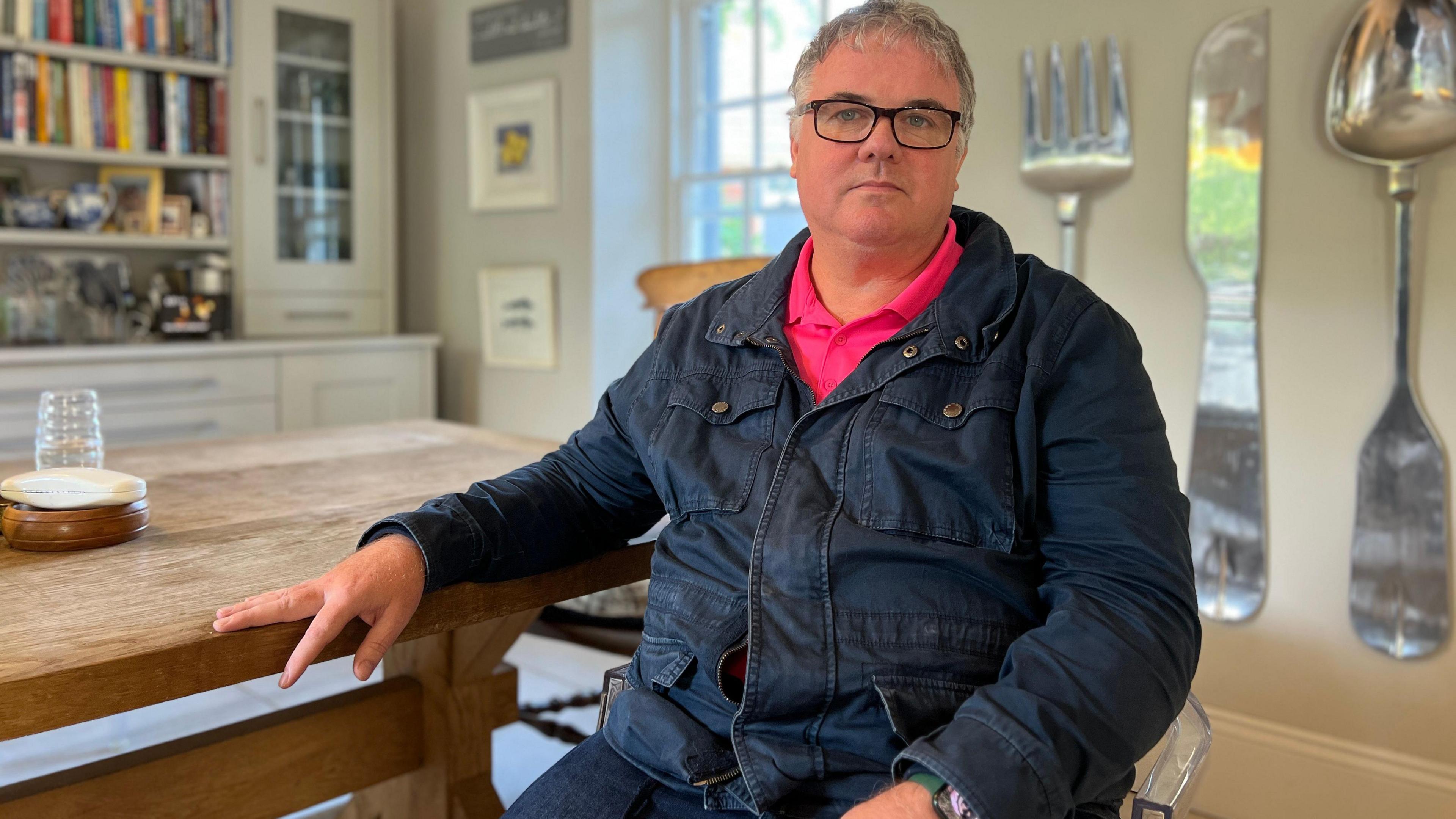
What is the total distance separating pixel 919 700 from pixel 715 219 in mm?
2761

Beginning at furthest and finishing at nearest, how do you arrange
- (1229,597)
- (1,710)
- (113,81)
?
1. (113,81)
2. (1229,597)
3. (1,710)

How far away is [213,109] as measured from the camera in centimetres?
383

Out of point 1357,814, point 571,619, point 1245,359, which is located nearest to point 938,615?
point 571,619

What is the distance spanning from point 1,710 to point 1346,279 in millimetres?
2242

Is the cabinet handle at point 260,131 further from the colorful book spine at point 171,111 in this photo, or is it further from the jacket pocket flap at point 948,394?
the jacket pocket flap at point 948,394

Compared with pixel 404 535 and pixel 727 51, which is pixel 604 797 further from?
pixel 727 51

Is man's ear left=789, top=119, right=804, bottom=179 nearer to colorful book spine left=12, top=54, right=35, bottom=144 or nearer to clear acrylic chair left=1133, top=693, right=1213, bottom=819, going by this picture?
clear acrylic chair left=1133, top=693, right=1213, bottom=819

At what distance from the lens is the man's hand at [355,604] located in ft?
3.59

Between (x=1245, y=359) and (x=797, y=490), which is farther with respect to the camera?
(x=1245, y=359)

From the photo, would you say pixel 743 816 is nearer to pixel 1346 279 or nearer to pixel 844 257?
pixel 844 257

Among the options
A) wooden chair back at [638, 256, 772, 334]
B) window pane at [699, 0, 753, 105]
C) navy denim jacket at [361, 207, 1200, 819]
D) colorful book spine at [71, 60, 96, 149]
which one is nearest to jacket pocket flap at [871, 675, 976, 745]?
navy denim jacket at [361, 207, 1200, 819]

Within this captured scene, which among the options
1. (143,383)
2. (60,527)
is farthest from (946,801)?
(143,383)

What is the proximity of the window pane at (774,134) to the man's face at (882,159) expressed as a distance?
2160 mm

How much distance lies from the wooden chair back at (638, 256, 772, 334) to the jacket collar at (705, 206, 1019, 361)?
0.95 meters
